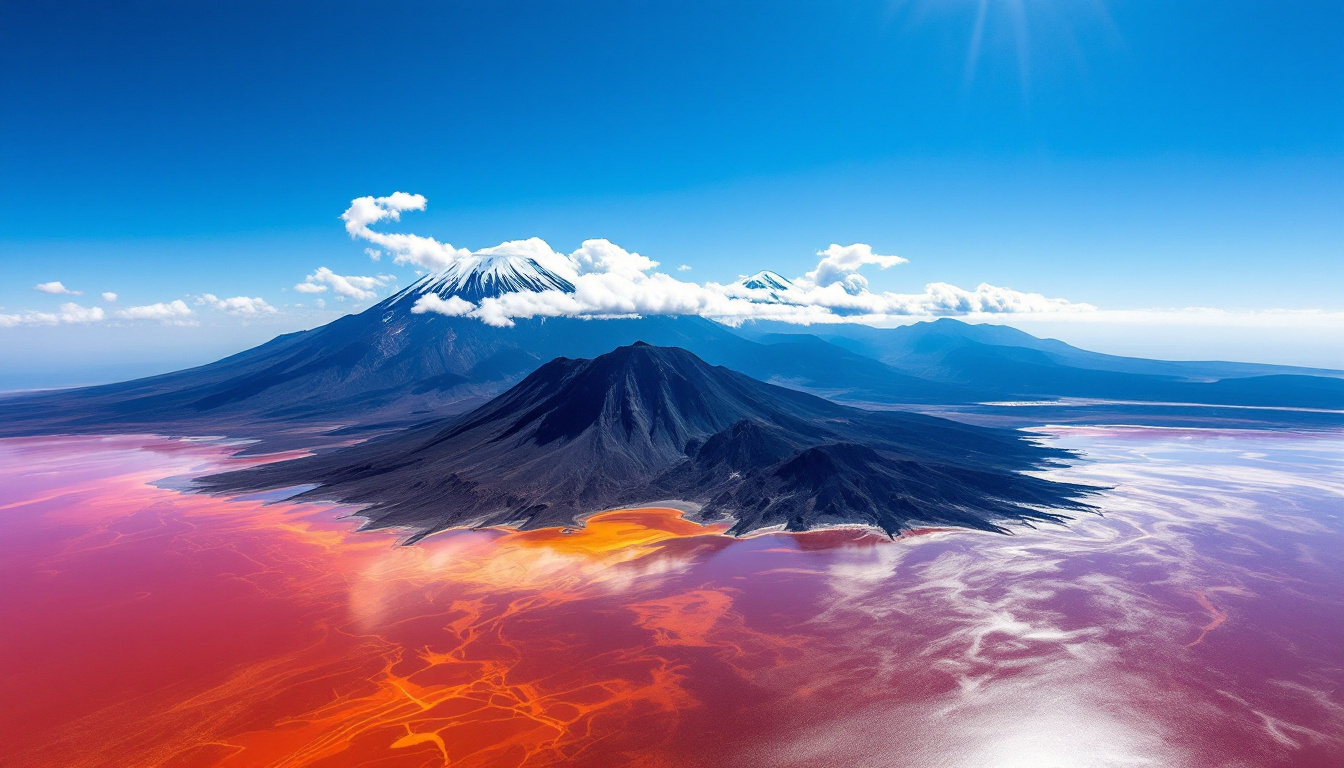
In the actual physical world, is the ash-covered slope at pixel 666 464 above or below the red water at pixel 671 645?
above

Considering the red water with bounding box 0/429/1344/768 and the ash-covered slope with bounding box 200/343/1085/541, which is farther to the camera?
the ash-covered slope with bounding box 200/343/1085/541

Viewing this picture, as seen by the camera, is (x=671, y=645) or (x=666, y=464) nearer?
(x=671, y=645)

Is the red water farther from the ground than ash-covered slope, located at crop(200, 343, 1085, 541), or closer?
closer

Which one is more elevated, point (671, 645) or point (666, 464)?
point (666, 464)

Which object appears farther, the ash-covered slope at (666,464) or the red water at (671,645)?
the ash-covered slope at (666,464)
